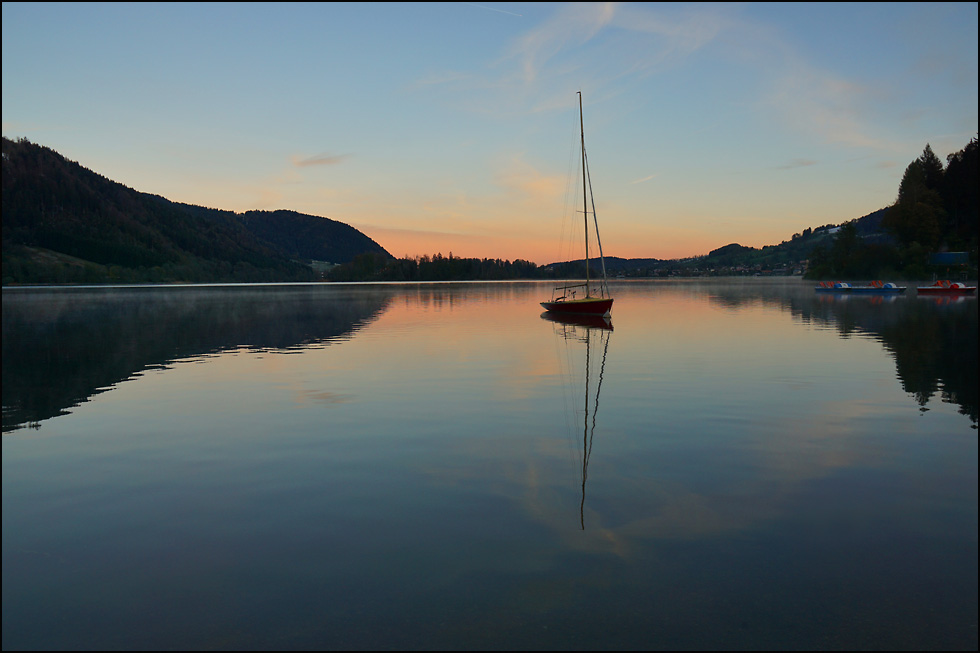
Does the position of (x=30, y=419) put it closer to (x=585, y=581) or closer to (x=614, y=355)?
(x=585, y=581)

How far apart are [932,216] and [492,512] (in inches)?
7396

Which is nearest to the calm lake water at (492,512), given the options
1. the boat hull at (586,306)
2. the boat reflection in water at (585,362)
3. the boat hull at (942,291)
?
the boat reflection in water at (585,362)

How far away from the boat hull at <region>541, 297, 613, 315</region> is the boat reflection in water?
2.67 feet

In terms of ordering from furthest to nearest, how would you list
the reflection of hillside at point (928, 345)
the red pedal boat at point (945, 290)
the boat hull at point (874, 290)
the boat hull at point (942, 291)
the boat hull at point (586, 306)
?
the boat hull at point (874, 290) → the red pedal boat at point (945, 290) → the boat hull at point (942, 291) → the boat hull at point (586, 306) → the reflection of hillside at point (928, 345)

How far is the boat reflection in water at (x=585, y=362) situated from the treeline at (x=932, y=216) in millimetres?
137262

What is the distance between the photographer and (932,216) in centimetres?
16062

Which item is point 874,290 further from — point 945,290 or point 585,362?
point 585,362

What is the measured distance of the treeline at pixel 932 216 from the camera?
161 m

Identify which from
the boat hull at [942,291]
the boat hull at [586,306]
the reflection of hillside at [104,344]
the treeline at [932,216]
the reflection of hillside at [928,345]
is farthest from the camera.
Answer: the treeline at [932,216]

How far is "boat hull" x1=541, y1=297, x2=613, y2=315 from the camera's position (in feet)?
199

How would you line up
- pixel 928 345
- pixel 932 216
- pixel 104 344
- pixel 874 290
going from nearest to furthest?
pixel 928 345
pixel 104 344
pixel 874 290
pixel 932 216

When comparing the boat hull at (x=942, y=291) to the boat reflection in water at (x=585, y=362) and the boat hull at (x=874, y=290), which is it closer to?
the boat hull at (x=874, y=290)

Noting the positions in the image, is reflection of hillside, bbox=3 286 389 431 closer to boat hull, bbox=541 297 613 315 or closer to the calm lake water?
the calm lake water

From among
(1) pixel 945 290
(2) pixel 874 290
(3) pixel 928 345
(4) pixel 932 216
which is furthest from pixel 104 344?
(4) pixel 932 216
